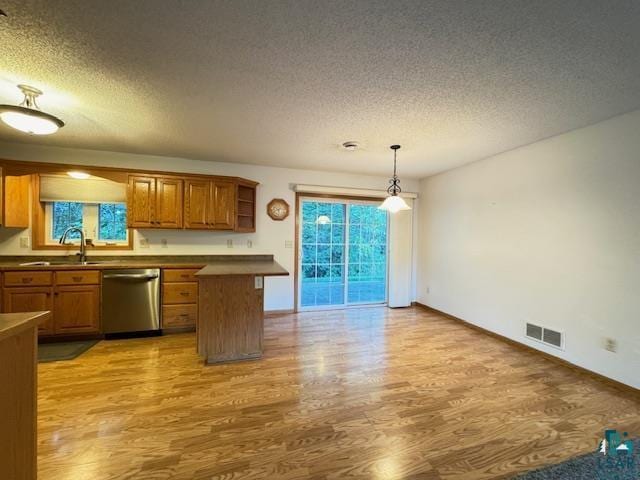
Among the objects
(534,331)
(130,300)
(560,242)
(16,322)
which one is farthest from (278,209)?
(534,331)

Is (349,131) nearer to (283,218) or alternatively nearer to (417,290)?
(283,218)

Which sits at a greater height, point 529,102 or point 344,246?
point 529,102

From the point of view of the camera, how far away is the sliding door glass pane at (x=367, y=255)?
4840mm

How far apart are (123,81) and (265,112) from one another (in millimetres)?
1044

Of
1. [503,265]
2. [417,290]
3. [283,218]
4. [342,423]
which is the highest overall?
[283,218]

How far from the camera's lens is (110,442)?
5.41 feet

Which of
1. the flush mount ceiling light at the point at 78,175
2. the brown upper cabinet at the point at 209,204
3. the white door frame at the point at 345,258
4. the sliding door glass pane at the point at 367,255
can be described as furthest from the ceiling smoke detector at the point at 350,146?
the flush mount ceiling light at the point at 78,175

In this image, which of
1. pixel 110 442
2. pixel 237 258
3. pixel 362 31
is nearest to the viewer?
pixel 362 31

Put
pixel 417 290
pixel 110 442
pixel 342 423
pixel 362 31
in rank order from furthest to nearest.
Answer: pixel 417 290, pixel 342 423, pixel 110 442, pixel 362 31

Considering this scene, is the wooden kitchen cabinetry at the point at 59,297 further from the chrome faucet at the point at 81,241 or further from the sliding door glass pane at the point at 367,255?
the sliding door glass pane at the point at 367,255

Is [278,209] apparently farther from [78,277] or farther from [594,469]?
[594,469]

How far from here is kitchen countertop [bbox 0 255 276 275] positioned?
121 inches

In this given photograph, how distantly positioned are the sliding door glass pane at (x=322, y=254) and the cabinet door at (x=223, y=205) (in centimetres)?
122

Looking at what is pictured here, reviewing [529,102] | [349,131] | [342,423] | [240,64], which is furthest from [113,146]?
[529,102]
